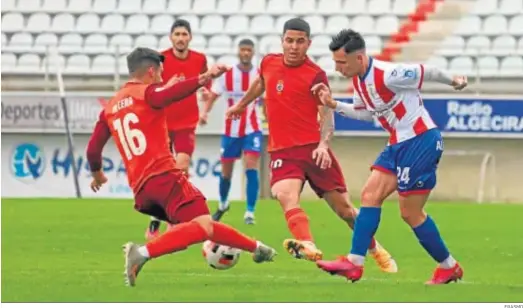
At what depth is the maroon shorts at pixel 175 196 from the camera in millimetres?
10258

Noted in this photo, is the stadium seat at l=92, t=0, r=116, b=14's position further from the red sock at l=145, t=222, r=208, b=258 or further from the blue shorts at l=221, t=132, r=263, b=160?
the red sock at l=145, t=222, r=208, b=258

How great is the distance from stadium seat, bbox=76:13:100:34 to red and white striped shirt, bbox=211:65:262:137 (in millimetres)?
9504

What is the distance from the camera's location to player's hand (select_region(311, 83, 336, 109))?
36.2ft

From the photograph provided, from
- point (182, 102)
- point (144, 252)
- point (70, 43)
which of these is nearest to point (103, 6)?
point (70, 43)

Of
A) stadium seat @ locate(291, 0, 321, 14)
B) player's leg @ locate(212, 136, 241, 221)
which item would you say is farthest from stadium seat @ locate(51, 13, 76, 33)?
player's leg @ locate(212, 136, 241, 221)

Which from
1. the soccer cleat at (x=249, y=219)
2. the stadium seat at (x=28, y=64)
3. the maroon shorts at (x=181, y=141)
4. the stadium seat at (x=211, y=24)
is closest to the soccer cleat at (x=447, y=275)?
the maroon shorts at (x=181, y=141)

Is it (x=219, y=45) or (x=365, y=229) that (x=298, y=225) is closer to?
(x=365, y=229)

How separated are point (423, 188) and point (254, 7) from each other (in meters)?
18.1

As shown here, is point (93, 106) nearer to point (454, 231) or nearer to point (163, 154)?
point (454, 231)

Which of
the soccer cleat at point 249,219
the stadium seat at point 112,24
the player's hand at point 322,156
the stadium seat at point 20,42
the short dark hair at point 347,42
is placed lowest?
the soccer cleat at point 249,219

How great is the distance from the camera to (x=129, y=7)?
96.2ft

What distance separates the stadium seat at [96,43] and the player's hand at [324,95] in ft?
54.1

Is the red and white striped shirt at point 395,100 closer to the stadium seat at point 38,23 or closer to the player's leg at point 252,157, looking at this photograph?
the player's leg at point 252,157

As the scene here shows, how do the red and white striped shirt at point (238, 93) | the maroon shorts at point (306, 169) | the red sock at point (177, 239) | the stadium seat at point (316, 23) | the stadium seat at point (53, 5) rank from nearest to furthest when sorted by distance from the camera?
the red sock at point (177, 239) < the maroon shorts at point (306, 169) < the red and white striped shirt at point (238, 93) < the stadium seat at point (316, 23) < the stadium seat at point (53, 5)
